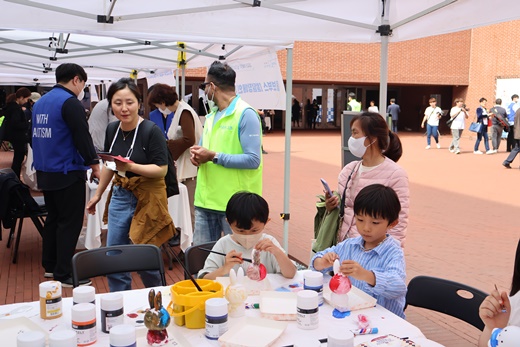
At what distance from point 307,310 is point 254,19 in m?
3.25

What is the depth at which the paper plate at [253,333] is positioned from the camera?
1.83 metres

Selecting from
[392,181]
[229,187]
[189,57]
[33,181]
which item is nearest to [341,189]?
[392,181]

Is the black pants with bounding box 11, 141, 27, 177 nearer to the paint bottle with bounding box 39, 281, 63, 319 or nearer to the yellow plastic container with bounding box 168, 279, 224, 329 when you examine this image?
the paint bottle with bounding box 39, 281, 63, 319

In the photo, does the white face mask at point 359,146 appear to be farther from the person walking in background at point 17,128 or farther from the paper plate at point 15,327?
the person walking in background at point 17,128

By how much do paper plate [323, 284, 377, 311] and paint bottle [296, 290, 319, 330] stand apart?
26cm

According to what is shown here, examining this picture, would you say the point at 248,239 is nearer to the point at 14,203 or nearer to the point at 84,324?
the point at 84,324

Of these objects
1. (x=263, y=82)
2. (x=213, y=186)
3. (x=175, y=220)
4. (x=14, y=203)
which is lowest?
(x=175, y=220)

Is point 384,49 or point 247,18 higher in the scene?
point 247,18

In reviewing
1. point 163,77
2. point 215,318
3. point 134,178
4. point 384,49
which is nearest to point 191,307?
point 215,318

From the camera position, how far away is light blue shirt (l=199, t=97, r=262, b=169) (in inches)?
139

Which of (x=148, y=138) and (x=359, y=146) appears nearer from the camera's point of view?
(x=359, y=146)

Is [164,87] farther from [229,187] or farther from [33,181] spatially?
[33,181]

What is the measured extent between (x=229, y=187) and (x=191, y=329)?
1.69 meters

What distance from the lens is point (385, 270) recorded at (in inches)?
96.7
